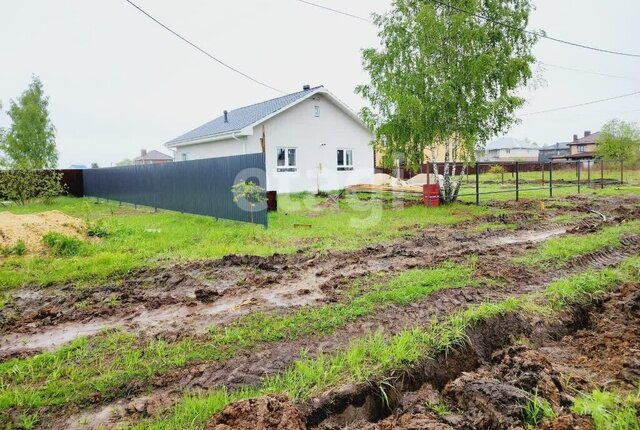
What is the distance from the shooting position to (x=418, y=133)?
13.9 m

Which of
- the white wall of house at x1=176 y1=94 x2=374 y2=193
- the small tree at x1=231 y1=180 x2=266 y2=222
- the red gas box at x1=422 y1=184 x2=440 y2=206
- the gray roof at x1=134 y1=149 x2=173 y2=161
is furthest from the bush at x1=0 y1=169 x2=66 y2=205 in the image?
the gray roof at x1=134 y1=149 x2=173 y2=161

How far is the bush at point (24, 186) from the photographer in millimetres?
19562

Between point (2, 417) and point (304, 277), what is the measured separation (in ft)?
13.3

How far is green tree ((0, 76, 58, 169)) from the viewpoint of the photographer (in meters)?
34.5

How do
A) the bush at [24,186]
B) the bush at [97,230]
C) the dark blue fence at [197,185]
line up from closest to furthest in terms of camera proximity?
the bush at [97,230]
the dark blue fence at [197,185]
the bush at [24,186]

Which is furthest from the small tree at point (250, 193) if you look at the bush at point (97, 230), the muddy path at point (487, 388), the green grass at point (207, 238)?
the muddy path at point (487, 388)

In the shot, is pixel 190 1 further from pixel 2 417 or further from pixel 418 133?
pixel 2 417

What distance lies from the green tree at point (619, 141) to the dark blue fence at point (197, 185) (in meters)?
38.9

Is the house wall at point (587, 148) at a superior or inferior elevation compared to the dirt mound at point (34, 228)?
superior

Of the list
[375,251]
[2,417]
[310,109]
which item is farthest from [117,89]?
[2,417]

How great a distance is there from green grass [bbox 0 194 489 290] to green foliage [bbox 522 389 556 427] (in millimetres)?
5758

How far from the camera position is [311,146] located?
2134 centimetres

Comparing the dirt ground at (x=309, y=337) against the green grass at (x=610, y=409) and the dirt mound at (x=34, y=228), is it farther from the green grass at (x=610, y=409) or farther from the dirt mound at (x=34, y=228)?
the dirt mound at (x=34, y=228)

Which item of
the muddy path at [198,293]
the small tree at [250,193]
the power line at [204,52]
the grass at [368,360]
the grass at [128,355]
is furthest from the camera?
the power line at [204,52]
